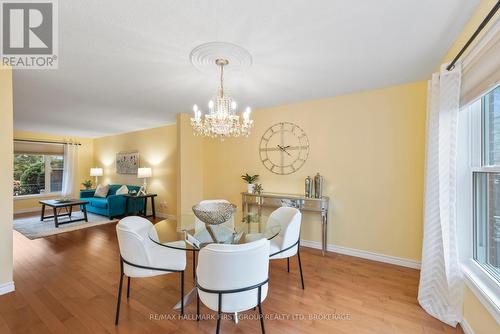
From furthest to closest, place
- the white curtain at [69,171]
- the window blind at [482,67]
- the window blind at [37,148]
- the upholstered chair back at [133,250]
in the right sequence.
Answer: the white curtain at [69,171], the window blind at [37,148], the upholstered chair back at [133,250], the window blind at [482,67]

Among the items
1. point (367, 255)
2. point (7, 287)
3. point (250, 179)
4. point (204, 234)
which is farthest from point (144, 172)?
point (367, 255)

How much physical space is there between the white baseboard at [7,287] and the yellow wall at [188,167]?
2.12 metres

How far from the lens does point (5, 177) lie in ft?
7.20

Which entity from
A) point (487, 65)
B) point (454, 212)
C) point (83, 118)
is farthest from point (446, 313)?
point (83, 118)

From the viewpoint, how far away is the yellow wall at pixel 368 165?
8.96ft

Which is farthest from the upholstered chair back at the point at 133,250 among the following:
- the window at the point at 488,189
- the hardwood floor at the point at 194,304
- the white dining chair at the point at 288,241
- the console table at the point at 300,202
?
the window at the point at 488,189

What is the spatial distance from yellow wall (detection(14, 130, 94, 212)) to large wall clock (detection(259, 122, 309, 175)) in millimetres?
6678

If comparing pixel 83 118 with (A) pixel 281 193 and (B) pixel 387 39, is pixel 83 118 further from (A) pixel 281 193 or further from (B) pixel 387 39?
(B) pixel 387 39

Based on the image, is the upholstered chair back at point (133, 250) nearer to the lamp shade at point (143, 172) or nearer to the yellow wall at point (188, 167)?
the yellow wall at point (188, 167)

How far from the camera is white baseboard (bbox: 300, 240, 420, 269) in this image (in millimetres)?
2758

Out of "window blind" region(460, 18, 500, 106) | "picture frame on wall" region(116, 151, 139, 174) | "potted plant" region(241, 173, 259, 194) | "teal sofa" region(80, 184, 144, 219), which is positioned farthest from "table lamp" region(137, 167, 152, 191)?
"window blind" region(460, 18, 500, 106)

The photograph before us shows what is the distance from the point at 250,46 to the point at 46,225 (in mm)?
5616

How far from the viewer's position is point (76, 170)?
7.03 metres

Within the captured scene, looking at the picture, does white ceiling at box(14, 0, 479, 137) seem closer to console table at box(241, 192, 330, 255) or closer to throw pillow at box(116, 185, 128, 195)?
console table at box(241, 192, 330, 255)
